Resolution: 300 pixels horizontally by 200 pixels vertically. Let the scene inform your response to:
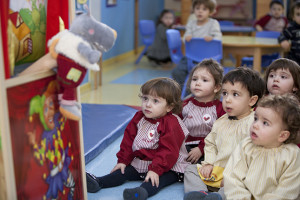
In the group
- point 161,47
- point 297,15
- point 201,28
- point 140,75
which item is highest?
point 297,15

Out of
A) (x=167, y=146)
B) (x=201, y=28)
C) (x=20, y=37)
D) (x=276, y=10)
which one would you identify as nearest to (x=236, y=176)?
(x=167, y=146)

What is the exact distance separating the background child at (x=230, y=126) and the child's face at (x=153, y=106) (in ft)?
1.09

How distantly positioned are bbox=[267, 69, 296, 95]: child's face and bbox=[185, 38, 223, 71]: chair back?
187 cm

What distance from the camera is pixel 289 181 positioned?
1.95m

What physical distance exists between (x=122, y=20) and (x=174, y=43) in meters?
3.10

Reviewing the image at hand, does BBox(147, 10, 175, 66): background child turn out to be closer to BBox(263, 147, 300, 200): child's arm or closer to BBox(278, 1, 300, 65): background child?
A: BBox(278, 1, 300, 65): background child

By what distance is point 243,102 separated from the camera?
2410 mm

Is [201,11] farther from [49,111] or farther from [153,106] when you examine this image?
[49,111]

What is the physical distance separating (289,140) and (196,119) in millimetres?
822

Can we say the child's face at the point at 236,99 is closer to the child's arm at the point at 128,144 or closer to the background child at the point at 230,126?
the background child at the point at 230,126

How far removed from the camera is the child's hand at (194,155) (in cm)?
266

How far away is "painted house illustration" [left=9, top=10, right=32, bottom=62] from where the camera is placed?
1848mm

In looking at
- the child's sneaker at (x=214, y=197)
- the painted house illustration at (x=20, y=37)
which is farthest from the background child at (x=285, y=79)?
the painted house illustration at (x=20, y=37)

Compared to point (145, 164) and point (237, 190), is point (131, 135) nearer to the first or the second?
point (145, 164)
